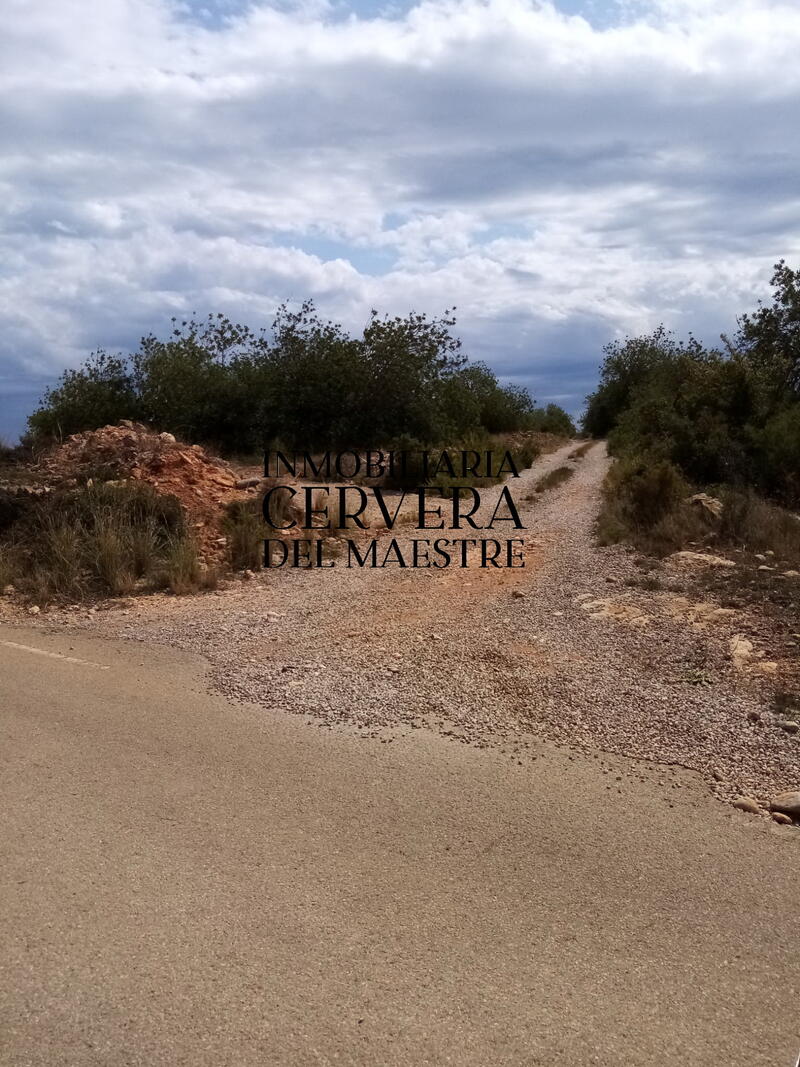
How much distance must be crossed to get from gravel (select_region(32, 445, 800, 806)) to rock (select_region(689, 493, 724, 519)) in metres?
2.55

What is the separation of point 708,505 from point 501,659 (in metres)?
7.20

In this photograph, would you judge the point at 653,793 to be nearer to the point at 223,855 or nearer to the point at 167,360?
the point at 223,855

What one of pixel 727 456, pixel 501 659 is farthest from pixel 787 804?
pixel 727 456

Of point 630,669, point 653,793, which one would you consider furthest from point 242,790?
point 630,669

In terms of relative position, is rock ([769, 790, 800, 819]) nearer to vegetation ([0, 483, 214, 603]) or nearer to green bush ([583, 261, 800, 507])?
vegetation ([0, 483, 214, 603])

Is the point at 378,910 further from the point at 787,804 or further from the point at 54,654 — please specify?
the point at 54,654

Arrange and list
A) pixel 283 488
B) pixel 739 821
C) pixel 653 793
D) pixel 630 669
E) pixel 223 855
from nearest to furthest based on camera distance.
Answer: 1. pixel 223 855
2. pixel 739 821
3. pixel 653 793
4. pixel 630 669
5. pixel 283 488

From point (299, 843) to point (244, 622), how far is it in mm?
4230

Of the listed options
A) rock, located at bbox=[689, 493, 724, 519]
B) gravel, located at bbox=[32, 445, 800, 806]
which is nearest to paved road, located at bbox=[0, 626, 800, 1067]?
gravel, located at bbox=[32, 445, 800, 806]

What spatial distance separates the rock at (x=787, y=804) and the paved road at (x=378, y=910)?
0.18 meters

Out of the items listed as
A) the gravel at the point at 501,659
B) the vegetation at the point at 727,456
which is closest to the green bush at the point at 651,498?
the vegetation at the point at 727,456

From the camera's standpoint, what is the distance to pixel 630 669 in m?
6.12

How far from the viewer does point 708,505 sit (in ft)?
41.0

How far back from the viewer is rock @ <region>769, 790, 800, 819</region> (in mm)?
4032
